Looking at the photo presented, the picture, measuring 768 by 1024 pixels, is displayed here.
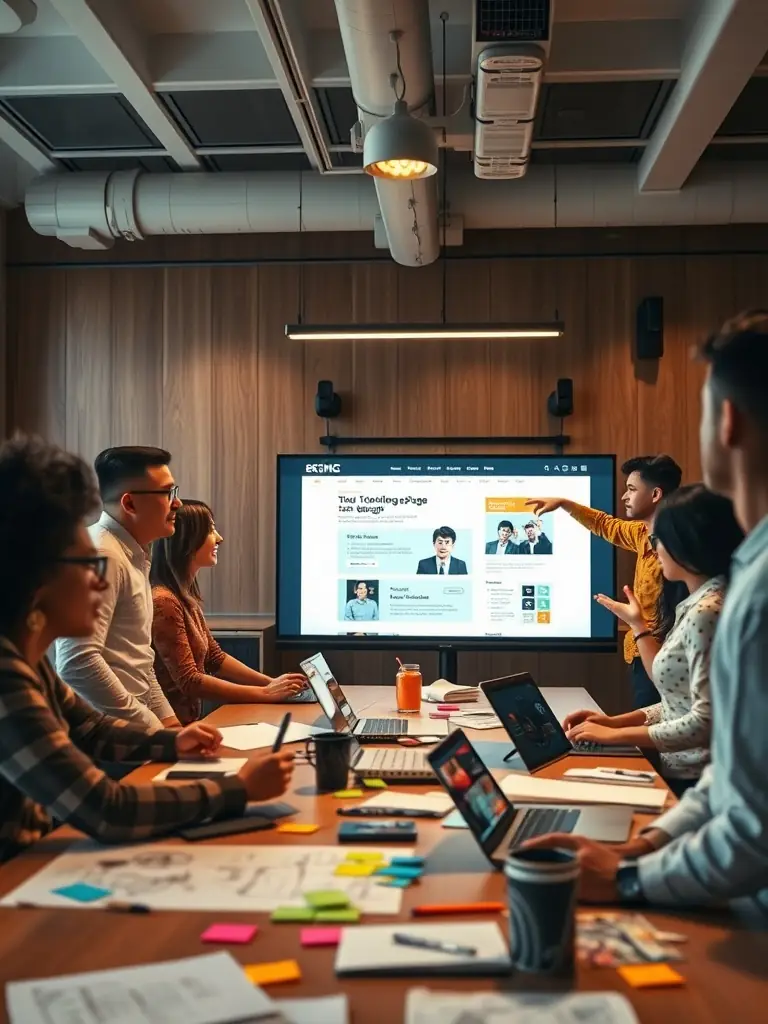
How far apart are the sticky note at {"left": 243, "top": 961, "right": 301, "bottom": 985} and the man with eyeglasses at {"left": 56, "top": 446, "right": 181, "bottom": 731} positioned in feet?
4.97

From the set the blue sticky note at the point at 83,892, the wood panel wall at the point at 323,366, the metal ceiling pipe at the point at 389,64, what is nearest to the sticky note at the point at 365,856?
the blue sticky note at the point at 83,892

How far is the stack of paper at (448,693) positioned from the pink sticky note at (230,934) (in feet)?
6.80

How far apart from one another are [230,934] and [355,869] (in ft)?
1.01

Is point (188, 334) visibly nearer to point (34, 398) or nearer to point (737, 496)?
point (34, 398)

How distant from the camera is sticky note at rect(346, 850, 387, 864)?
1641 millimetres

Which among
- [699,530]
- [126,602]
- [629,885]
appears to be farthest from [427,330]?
[629,885]

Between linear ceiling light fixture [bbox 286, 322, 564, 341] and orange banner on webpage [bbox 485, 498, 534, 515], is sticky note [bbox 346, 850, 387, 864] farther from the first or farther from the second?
orange banner on webpage [bbox 485, 498, 534, 515]

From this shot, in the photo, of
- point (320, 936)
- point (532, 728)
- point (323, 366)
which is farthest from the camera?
point (323, 366)

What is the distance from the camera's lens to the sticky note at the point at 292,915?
1.38 metres

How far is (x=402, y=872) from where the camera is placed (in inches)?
61.8

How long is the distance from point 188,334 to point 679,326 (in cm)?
271

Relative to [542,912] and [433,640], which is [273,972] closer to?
[542,912]

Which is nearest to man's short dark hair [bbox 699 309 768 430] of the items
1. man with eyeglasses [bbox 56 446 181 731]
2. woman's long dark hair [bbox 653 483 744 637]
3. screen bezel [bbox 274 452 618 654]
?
woman's long dark hair [bbox 653 483 744 637]

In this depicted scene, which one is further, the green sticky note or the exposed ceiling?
the exposed ceiling
